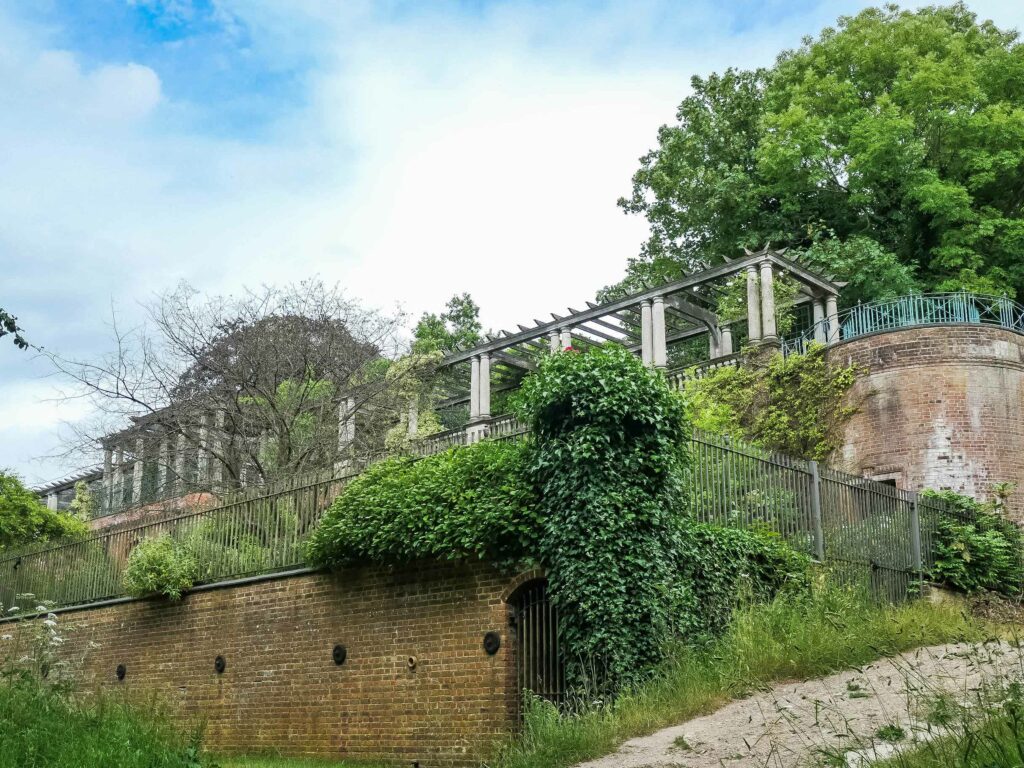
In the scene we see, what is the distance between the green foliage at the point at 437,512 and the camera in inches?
473

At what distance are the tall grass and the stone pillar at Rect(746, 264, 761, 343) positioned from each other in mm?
16724

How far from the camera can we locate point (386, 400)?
2369 centimetres

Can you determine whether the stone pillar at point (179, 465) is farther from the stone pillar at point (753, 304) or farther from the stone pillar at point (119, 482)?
the stone pillar at point (753, 304)

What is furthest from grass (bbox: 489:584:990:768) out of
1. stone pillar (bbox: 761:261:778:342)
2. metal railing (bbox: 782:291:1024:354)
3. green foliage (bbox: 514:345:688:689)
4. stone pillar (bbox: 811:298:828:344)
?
stone pillar (bbox: 811:298:828:344)

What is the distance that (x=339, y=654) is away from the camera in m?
13.4

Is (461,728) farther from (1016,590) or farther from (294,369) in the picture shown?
(294,369)

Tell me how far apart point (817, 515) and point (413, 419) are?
12.2 metres

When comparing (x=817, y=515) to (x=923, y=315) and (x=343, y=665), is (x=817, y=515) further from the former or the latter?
(x=923, y=315)

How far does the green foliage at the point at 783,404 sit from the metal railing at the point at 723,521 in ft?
12.8

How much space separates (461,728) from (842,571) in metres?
5.41

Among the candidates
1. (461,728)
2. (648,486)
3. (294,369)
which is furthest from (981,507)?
(294,369)

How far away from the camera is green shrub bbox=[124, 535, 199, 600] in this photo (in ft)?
52.2

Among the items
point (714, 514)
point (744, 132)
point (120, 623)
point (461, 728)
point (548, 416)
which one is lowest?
point (461, 728)

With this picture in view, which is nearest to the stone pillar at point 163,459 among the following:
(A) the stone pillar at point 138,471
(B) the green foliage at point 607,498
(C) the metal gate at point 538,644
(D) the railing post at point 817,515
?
(A) the stone pillar at point 138,471
